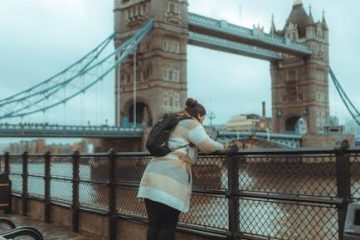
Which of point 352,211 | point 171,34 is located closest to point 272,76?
point 171,34

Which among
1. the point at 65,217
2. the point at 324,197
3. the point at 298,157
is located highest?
the point at 298,157

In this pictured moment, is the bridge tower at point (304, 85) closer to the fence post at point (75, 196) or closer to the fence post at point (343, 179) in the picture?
the fence post at point (75, 196)

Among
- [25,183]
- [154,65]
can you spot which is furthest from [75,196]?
[154,65]

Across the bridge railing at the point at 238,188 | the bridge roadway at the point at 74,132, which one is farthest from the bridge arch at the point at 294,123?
the bridge railing at the point at 238,188

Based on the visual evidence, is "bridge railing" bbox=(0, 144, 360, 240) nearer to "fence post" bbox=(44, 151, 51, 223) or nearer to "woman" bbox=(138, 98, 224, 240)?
"fence post" bbox=(44, 151, 51, 223)

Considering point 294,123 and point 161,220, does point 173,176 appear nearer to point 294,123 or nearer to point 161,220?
point 161,220

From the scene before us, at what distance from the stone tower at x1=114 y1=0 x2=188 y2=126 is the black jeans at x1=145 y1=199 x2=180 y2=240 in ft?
162

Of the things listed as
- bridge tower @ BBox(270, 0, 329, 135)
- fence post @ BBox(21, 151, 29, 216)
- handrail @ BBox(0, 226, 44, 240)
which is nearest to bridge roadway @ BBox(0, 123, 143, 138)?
bridge tower @ BBox(270, 0, 329, 135)

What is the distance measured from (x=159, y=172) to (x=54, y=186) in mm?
3763

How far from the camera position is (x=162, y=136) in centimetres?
365

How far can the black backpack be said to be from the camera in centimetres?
361

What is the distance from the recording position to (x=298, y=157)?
3682 mm

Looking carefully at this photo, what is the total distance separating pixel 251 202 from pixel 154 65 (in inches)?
2035

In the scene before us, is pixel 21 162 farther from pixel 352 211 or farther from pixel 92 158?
pixel 352 211
